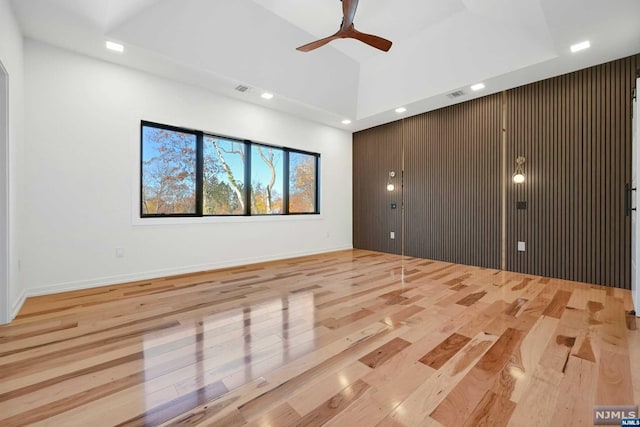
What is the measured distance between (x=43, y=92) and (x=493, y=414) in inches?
197

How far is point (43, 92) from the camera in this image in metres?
3.25

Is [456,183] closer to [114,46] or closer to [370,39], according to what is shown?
[370,39]

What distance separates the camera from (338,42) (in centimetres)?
432

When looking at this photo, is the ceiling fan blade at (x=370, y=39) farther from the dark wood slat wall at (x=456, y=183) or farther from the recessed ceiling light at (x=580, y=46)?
the dark wood slat wall at (x=456, y=183)

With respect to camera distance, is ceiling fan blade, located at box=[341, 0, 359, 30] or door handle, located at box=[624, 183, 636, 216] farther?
door handle, located at box=[624, 183, 636, 216]

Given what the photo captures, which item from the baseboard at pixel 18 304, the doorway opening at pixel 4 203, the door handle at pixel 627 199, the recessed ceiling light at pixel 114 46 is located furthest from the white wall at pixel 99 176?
the door handle at pixel 627 199

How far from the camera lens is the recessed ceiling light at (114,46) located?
3.23 metres

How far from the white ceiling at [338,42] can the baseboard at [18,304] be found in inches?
110

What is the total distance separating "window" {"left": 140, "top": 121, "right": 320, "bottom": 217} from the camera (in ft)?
13.5

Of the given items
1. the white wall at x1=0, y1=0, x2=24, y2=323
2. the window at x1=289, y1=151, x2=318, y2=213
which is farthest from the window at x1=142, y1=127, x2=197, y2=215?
the window at x1=289, y1=151, x2=318, y2=213

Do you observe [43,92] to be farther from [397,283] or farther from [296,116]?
[397,283]

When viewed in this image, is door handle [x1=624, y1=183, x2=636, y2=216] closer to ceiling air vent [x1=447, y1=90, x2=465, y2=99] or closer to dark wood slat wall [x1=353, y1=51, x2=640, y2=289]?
dark wood slat wall [x1=353, y1=51, x2=640, y2=289]

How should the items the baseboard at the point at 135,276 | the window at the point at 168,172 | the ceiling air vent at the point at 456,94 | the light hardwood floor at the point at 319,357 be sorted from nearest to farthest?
the light hardwood floor at the point at 319,357 → the baseboard at the point at 135,276 → the window at the point at 168,172 → the ceiling air vent at the point at 456,94

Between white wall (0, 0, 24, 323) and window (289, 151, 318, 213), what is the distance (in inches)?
149
